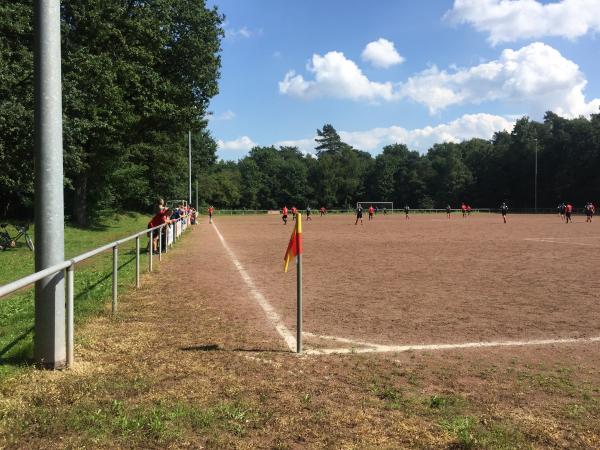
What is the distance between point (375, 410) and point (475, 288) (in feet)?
22.0

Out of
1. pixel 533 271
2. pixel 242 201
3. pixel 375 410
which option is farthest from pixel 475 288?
pixel 242 201

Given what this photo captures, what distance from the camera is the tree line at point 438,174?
317ft

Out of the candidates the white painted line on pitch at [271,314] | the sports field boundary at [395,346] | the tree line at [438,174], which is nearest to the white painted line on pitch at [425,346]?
the sports field boundary at [395,346]

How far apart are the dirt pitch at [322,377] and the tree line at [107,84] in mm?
11987

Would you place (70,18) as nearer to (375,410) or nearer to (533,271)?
(533,271)

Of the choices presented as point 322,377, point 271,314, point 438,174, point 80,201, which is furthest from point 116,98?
point 438,174

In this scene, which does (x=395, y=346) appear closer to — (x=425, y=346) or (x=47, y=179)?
(x=425, y=346)

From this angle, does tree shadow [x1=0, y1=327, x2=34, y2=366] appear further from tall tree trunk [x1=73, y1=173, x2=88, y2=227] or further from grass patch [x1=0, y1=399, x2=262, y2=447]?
tall tree trunk [x1=73, y1=173, x2=88, y2=227]

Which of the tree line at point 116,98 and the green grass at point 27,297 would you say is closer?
the green grass at point 27,297

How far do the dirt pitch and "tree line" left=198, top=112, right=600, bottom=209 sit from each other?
96.7m

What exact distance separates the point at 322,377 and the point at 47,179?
318 cm

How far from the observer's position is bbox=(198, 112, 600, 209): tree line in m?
96.8

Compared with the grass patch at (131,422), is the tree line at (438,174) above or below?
above

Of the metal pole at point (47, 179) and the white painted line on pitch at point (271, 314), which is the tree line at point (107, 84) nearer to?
the white painted line on pitch at point (271, 314)
